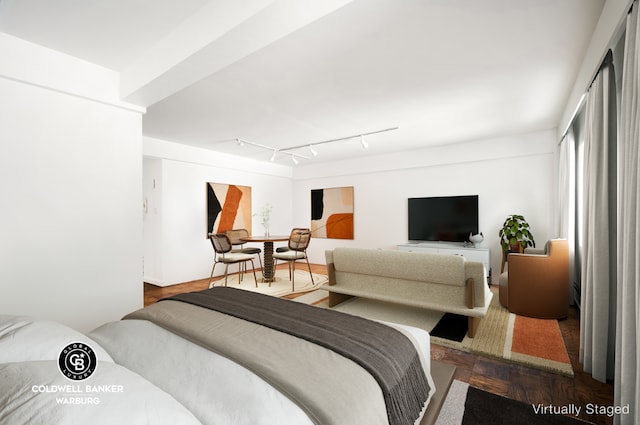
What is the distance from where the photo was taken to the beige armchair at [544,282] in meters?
3.21

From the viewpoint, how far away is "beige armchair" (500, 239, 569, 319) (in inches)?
126

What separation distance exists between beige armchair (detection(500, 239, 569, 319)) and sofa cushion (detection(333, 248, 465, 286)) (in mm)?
1042

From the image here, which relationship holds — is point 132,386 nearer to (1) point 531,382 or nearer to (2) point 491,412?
(2) point 491,412

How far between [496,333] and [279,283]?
331 centimetres

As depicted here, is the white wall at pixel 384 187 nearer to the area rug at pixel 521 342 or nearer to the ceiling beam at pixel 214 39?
the area rug at pixel 521 342

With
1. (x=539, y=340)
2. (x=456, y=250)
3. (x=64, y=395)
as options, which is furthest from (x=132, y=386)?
(x=456, y=250)

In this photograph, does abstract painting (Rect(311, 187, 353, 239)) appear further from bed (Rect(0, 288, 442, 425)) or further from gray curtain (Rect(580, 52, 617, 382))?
bed (Rect(0, 288, 442, 425))

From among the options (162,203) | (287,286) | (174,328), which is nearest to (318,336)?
(174,328)

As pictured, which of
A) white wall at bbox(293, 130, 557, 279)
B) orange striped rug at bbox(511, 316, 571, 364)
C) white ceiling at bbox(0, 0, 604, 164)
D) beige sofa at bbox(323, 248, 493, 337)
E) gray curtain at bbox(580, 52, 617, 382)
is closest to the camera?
white ceiling at bbox(0, 0, 604, 164)

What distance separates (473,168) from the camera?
5.30m

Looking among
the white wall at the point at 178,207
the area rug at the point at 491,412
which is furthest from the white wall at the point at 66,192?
the area rug at the point at 491,412

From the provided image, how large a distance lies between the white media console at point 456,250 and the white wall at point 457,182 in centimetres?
35

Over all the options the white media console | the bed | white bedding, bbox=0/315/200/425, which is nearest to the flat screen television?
the white media console

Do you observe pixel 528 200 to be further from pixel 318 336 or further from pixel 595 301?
pixel 318 336
